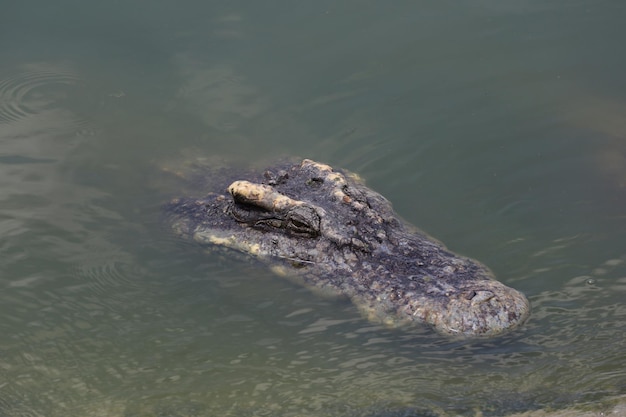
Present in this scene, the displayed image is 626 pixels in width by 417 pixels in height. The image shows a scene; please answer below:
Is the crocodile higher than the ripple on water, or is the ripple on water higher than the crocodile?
the ripple on water

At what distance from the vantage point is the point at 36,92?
374 inches

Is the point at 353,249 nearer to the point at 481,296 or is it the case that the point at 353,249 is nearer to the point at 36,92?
the point at 481,296

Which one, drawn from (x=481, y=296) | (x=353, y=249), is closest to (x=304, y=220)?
(x=353, y=249)

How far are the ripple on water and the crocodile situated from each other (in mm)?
2889

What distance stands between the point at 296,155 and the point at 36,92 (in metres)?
3.64

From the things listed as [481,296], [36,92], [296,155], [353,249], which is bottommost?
[481,296]

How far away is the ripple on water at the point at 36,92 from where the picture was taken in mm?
9188

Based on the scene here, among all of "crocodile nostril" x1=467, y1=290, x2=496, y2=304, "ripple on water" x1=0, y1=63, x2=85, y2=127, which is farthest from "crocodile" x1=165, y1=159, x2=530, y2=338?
"ripple on water" x1=0, y1=63, x2=85, y2=127

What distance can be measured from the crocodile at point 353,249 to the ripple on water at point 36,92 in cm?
289

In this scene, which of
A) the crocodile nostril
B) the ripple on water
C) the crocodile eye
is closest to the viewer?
the crocodile nostril

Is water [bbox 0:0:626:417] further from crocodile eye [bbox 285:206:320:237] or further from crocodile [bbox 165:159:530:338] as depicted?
crocodile eye [bbox 285:206:320:237]

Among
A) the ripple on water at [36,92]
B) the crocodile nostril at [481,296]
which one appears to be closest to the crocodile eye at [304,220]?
the crocodile nostril at [481,296]

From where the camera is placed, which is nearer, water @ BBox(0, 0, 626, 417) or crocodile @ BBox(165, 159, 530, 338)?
water @ BBox(0, 0, 626, 417)

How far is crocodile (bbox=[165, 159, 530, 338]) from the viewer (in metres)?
5.82
